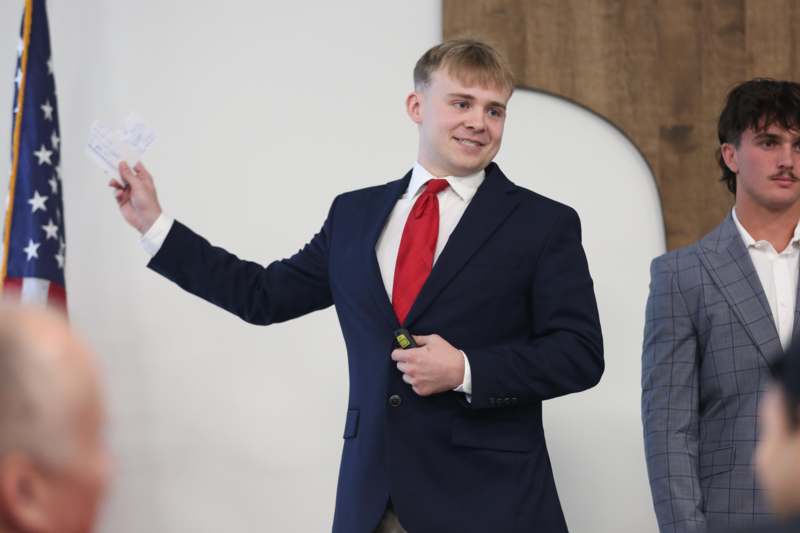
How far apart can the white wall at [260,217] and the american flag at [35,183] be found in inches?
11.0

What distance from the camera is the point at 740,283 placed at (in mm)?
2971

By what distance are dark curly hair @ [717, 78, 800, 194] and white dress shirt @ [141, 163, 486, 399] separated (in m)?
0.81

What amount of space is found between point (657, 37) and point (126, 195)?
6.94ft

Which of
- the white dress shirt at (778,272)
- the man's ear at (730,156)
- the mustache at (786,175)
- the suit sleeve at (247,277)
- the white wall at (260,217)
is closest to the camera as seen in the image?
the suit sleeve at (247,277)

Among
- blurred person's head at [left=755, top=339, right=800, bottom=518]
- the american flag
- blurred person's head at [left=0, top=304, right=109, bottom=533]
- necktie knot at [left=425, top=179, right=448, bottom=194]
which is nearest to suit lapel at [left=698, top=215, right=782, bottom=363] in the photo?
necktie knot at [left=425, top=179, right=448, bottom=194]

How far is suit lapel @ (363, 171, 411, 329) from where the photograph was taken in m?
2.60

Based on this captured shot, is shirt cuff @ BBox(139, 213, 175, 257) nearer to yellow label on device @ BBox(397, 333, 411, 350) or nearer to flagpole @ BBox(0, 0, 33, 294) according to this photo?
yellow label on device @ BBox(397, 333, 411, 350)

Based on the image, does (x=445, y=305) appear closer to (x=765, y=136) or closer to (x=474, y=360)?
(x=474, y=360)

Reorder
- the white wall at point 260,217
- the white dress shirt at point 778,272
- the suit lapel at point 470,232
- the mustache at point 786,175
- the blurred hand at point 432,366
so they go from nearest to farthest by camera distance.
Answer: the blurred hand at point 432,366
the suit lapel at point 470,232
the white dress shirt at point 778,272
the mustache at point 786,175
the white wall at point 260,217

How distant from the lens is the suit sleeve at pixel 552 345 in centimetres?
247

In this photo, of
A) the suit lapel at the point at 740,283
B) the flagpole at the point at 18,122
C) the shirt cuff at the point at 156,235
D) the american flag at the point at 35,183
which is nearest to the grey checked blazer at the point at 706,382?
the suit lapel at the point at 740,283

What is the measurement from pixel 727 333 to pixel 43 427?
234 centimetres

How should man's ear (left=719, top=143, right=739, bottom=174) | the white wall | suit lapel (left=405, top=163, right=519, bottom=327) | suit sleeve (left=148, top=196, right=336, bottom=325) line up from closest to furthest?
1. suit lapel (left=405, top=163, right=519, bottom=327)
2. suit sleeve (left=148, top=196, right=336, bottom=325)
3. man's ear (left=719, top=143, right=739, bottom=174)
4. the white wall

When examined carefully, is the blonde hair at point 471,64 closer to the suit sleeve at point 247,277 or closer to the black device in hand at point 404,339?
the suit sleeve at point 247,277
